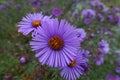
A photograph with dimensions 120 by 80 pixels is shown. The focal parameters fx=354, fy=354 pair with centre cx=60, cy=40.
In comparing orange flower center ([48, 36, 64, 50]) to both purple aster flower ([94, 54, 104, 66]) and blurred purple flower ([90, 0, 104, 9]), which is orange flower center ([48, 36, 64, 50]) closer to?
purple aster flower ([94, 54, 104, 66])

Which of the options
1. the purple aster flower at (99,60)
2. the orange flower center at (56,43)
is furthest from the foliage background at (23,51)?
the orange flower center at (56,43)

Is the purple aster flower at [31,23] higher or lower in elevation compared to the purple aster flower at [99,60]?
higher

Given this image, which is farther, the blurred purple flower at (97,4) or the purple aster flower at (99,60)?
the blurred purple flower at (97,4)

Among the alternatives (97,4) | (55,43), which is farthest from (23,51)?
(97,4)

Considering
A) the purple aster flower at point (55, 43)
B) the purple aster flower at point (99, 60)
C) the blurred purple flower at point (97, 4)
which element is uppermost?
the blurred purple flower at point (97, 4)

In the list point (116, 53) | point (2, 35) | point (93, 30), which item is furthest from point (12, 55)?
point (116, 53)

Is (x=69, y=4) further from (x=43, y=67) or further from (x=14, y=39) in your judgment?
(x=43, y=67)

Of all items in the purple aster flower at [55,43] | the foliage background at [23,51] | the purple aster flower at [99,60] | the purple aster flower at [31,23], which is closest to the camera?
the purple aster flower at [55,43]

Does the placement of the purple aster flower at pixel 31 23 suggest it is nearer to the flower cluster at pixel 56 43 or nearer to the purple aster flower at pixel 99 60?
the flower cluster at pixel 56 43

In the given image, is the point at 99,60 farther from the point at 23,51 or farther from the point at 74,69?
the point at 74,69
